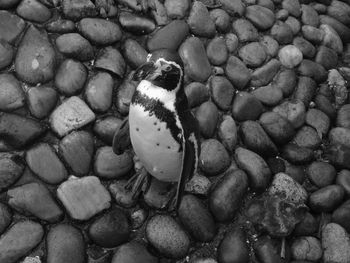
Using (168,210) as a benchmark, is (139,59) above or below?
above

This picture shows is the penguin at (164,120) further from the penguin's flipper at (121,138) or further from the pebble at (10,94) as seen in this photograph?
the pebble at (10,94)

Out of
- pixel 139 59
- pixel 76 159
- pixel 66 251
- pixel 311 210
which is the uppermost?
pixel 139 59

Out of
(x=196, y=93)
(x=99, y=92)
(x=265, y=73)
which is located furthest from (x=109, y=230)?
(x=265, y=73)

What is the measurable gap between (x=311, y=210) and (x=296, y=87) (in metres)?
0.69

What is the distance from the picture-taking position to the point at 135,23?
227cm

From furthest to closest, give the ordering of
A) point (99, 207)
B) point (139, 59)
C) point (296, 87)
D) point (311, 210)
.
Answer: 1. point (296, 87)
2. point (139, 59)
3. point (311, 210)
4. point (99, 207)

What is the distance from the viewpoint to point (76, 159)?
6.35 feet

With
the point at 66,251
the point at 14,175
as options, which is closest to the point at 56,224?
the point at 66,251

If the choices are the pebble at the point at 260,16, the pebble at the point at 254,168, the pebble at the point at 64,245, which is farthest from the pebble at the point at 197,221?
the pebble at the point at 260,16

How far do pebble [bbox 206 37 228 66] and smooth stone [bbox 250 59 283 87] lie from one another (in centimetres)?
18

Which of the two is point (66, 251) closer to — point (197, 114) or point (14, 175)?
point (14, 175)

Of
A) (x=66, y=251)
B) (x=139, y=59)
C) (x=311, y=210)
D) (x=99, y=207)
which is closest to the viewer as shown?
(x=66, y=251)

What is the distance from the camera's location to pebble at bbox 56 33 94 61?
83.1 inches

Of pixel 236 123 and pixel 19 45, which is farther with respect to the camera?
pixel 236 123
